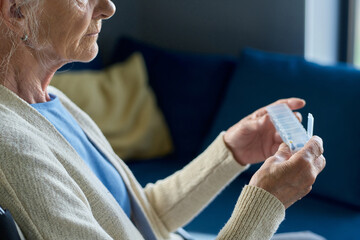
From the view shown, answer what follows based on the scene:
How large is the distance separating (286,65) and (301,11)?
1.00 feet

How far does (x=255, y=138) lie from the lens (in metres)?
1.24

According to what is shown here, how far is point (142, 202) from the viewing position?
1268mm

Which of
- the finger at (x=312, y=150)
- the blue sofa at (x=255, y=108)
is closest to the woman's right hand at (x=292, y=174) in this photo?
the finger at (x=312, y=150)

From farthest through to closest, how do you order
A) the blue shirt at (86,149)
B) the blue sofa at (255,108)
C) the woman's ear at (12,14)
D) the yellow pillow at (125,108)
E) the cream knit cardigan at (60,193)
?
the yellow pillow at (125,108), the blue sofa at (255,108), the blue shirt at (86,149), the woman's ear at (12,14), the cream knit cardigan at (60,193)

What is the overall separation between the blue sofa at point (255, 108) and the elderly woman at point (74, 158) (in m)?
0.55

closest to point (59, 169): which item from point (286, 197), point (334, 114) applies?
point (286, 197)

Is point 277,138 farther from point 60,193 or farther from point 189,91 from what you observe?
point 189,91

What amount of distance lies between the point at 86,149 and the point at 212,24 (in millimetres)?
1503

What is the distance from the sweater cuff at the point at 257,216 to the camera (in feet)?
3.16

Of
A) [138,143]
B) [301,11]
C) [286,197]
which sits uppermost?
[301,11]

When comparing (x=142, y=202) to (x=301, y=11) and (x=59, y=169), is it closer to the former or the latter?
(x=59, y=169)

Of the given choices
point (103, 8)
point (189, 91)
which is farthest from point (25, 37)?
point (189, 91)

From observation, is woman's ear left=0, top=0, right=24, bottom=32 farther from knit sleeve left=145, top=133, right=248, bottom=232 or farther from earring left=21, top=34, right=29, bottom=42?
knit sleeve left=145, top=133, right=248, bottom=232

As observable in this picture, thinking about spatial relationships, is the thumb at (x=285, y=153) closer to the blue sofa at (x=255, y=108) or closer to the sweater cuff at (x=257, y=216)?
the sweater cuff at (x=257, y=216)
